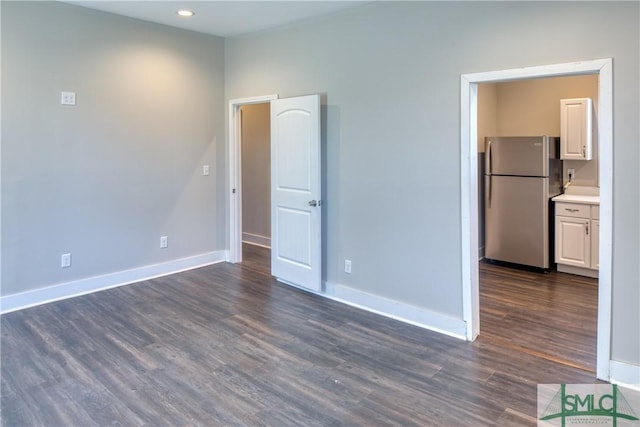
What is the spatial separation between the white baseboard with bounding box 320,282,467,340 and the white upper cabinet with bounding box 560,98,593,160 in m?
2.91

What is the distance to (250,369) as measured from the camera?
2.83m

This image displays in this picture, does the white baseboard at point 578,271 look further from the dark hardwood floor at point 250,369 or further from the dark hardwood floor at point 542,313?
the dark hardwood floor at point 250,369

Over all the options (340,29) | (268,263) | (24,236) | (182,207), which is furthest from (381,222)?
(24,236)

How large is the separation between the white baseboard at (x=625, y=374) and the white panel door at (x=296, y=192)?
93.9 inches

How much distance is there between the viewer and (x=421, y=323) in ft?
11.7

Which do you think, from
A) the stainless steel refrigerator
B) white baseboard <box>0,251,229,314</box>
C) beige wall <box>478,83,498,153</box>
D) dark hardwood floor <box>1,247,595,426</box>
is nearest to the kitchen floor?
dark hardwood floor <box>1,247,595,426</box>

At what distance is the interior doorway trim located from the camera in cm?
527

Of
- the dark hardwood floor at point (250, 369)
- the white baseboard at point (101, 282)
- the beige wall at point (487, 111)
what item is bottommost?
the dark hardwood floor at point (250, 369)

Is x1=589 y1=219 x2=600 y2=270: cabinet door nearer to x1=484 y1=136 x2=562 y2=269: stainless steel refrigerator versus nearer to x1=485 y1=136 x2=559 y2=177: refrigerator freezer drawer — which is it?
x1=484 y1=136 x2=562 y2=269: stainless steel refrigerator

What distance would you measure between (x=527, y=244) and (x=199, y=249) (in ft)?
12.7

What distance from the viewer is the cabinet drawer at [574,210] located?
15.4 feet

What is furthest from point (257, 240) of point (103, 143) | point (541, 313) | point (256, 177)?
point (541, 313)

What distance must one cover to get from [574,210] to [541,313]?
1.61 m

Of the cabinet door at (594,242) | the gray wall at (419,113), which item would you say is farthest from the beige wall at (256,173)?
the cabinet door at (594,242)
